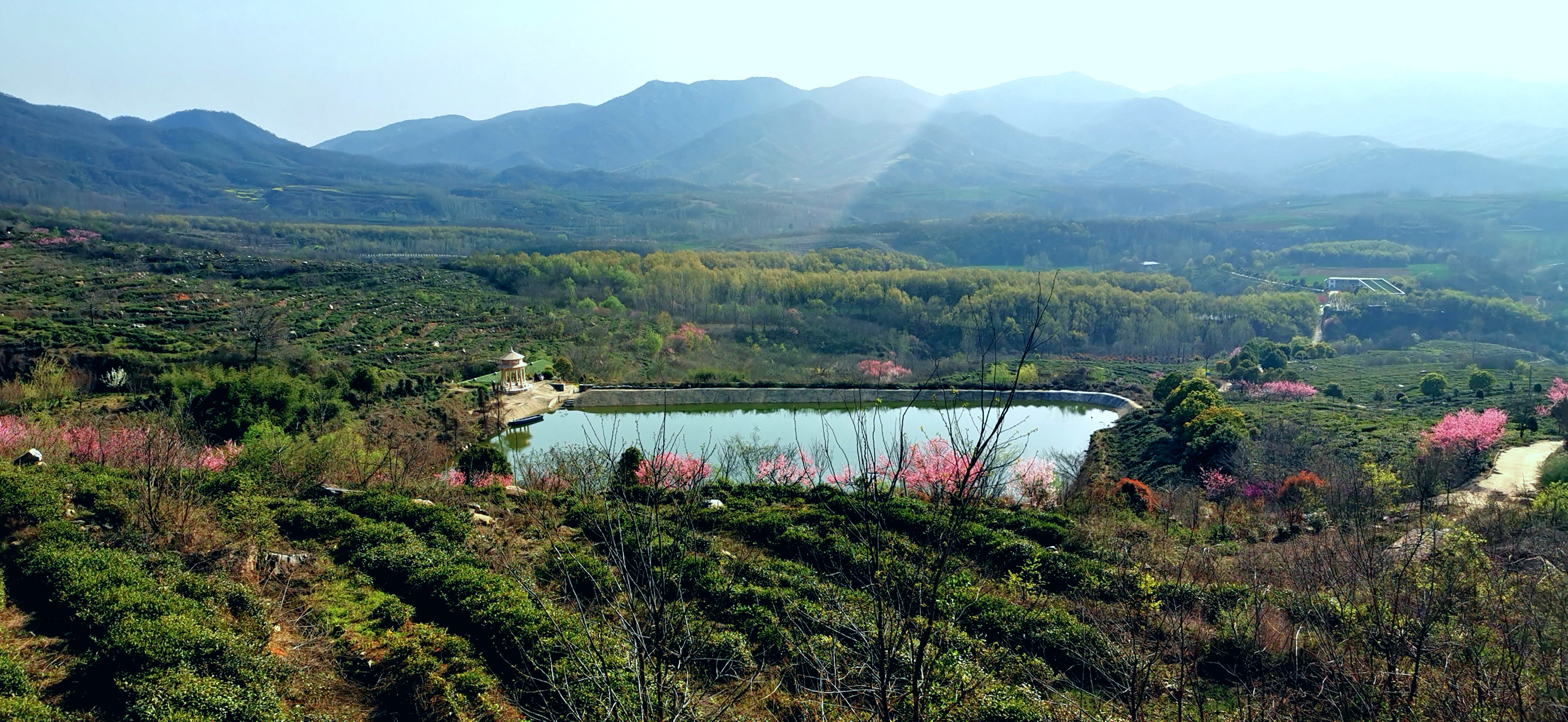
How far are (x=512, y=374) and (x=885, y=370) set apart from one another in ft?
60.7

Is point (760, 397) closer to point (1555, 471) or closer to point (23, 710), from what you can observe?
point (1555, 471)

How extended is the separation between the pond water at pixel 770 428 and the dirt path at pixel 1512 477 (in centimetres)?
1003

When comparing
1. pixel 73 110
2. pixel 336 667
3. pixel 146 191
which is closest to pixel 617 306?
pixel 336 667

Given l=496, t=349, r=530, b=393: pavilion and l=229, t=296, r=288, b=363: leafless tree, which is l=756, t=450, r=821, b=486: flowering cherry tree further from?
l=229, t=296, r=288, b=363: leafless tree

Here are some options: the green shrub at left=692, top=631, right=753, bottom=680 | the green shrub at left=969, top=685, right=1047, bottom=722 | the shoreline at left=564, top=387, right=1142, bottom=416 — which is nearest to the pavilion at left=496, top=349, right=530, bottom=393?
the shoreline at left=564, top=387, right=1142, bottom=416

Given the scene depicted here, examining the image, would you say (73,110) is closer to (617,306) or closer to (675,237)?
(675,237)

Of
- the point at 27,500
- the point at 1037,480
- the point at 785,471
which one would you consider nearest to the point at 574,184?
the point at 785,471

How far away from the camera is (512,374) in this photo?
30766 millimetres

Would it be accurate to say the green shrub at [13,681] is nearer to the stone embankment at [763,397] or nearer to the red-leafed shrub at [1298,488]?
the red-leafed shrub at [1298,488]

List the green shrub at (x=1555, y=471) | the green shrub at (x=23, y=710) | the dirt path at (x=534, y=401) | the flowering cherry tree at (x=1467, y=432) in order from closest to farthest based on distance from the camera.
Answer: the green shrub at (x=23, y=710) → the green shrub at (x=1555, y=471) → the flowering cherry tree at (x=1467, y=432) → the dirt path at (x=534, y=401)

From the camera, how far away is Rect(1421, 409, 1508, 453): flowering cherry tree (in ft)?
64.2

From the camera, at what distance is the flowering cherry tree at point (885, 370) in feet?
129

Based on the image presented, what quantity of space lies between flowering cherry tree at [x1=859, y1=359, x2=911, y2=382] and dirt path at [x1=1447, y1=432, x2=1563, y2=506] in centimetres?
2350

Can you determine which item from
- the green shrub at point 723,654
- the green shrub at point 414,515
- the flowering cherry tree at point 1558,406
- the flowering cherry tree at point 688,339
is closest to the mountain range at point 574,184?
the flowering cherry tree at point 688,339
